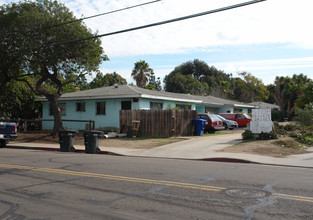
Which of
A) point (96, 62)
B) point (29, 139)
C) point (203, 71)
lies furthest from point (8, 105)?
point (203, 71)

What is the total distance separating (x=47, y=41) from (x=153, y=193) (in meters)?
17.0

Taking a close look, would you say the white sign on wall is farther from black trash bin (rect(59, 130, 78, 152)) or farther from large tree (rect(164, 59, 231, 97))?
large tree (rect(164, 59, 231, 97))

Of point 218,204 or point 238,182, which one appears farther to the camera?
point 238,182

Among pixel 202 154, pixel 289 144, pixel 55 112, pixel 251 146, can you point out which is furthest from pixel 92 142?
pixel 289 144

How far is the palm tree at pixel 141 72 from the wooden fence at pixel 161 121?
29737mm

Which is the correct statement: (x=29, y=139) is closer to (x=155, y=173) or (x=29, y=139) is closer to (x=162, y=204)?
(x=155, y=173)

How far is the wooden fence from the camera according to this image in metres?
21.1

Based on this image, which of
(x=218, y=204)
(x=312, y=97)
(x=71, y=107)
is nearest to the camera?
(x=218, y=204)

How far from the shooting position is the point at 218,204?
598 centimetres

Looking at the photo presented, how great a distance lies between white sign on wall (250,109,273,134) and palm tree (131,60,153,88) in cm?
3580

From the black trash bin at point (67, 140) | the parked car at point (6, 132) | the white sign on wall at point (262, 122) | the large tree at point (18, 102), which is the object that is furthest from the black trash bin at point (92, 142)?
the large tree at point (18, 102)

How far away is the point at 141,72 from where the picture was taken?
52375mm

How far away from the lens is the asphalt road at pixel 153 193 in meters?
5.49

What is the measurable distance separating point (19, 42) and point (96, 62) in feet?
17.3
